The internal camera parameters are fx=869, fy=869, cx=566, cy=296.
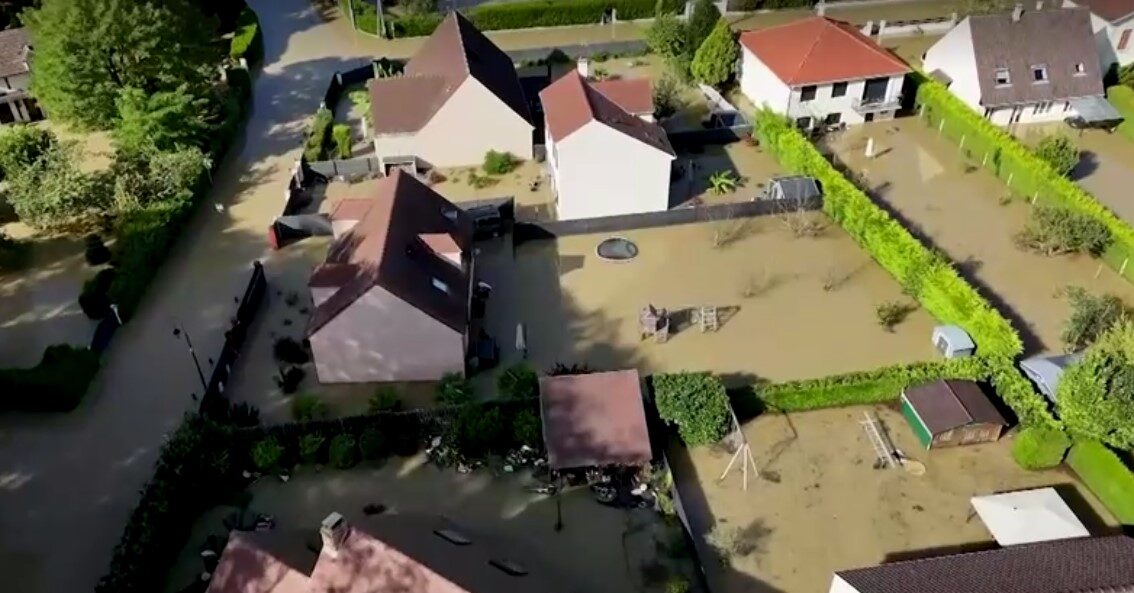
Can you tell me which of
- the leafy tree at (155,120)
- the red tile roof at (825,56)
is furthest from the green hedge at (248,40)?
the red tile roof at (825,56)

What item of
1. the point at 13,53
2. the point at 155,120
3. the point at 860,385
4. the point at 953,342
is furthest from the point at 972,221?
the point at 13,53

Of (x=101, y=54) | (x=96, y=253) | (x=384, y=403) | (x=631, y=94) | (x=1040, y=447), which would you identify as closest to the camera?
(x=1040, y=447)

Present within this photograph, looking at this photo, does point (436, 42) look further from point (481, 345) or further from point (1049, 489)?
point (1049, 489)

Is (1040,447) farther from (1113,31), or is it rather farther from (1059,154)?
(1113,31)

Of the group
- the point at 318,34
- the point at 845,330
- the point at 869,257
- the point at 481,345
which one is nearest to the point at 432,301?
the point at 481,345

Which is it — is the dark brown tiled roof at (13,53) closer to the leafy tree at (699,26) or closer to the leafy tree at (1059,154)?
the leafy tree at (699,26)

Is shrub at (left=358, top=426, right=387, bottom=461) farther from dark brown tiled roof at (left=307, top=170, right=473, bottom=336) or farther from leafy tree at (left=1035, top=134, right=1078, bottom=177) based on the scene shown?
leafy tree at (left=1035, top=134, right=1078, bottom=177)

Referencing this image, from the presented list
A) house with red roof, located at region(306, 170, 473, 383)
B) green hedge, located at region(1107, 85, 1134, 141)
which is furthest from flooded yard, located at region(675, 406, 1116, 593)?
green hedge, located at region(1107, 85, 1134, 141)
